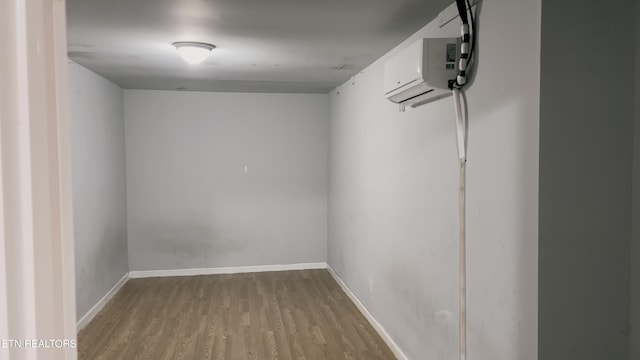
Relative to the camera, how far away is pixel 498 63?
200 centimetres

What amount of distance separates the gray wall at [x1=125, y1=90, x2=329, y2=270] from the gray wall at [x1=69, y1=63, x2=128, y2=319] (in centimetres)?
28

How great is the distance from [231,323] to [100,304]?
1.35 meters

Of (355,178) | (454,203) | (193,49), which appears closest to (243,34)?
(193,49)

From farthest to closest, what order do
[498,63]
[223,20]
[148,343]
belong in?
[148,343] < [223,20] < [498,63]

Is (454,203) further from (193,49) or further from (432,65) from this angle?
(193,49)

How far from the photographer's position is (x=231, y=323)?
4.07 metres

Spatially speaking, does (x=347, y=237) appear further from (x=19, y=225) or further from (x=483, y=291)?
(x=19, y=225)

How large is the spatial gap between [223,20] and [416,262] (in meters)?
→ 1.84

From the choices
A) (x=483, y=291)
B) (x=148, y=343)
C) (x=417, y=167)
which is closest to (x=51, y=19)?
(x=483, y=291)

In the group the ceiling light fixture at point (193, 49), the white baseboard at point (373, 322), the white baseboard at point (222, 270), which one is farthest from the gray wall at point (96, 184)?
the white baseboard at point (373, 322)
